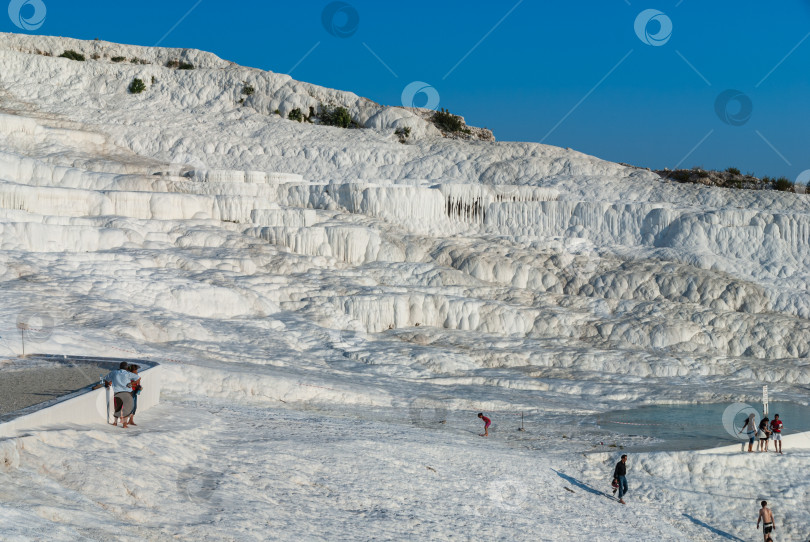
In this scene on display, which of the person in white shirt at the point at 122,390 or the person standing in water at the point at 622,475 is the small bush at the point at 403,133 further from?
the person in white shirt at the point at 122,390

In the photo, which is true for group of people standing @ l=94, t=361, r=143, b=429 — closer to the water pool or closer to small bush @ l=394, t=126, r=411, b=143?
the water pool

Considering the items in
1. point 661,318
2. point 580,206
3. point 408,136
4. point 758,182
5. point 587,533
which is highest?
point 408,136

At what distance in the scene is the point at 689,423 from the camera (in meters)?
21.2

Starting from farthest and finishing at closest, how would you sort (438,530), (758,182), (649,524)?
(758,182) < (649,524) < (438,530)

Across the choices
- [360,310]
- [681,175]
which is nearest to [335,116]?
[681,175]

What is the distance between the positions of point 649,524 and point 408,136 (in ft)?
105

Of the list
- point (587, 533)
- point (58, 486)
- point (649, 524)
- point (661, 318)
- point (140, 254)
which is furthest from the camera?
point (661, 318)

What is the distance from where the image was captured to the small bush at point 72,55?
49.3 m

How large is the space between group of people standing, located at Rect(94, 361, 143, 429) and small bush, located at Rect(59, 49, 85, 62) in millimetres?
40799

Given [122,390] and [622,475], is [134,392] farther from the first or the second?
[622,475]

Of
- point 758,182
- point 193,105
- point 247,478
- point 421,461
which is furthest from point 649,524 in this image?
point 193,105

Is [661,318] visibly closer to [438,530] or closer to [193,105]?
[438,530]

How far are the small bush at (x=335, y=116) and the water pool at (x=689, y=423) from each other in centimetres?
2747

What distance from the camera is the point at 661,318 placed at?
29594 millimetres
